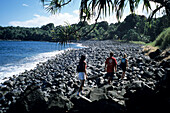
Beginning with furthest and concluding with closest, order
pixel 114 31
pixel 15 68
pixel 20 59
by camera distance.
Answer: pixel 114 31 < pixel 20 59 < pixel 15 68

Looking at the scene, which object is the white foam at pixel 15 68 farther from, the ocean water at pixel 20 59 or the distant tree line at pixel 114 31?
the distant tree line at pixel 114 31

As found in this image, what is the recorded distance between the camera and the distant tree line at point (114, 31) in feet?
13.4

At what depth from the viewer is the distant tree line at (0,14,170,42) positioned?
13.4 ft

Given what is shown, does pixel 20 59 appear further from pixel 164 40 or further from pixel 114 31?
pixel 114 31

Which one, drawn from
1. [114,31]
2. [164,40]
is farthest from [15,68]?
[114,31]

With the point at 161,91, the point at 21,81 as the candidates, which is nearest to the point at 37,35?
the point at 21,81

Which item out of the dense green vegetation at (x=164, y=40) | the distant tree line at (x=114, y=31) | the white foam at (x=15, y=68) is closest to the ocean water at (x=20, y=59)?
the white foam at (x=15, y=68)

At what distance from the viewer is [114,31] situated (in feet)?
292

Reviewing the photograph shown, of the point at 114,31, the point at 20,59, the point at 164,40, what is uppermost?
the point at 114,31

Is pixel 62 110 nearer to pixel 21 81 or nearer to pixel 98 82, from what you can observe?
pixel 98 82

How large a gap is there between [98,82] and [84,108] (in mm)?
3439

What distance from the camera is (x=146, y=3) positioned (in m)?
4.16

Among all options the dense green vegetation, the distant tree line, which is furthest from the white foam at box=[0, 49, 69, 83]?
the dense green vegetation

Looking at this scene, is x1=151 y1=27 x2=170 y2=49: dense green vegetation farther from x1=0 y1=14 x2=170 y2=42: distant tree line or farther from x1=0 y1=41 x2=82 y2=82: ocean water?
x1=0 y1=41 x2=82 y2=82: ocean water
